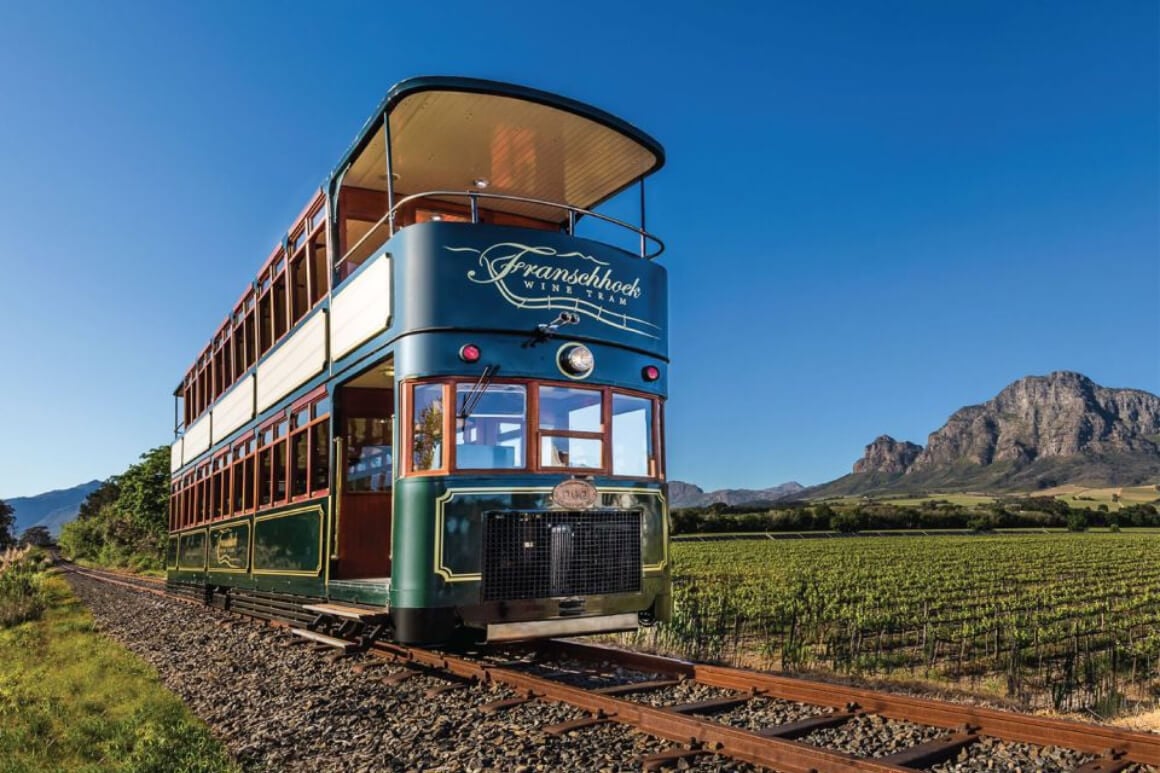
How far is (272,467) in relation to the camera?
37.7 feet

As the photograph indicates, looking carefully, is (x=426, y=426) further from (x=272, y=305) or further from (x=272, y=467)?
(x=272, y=305)

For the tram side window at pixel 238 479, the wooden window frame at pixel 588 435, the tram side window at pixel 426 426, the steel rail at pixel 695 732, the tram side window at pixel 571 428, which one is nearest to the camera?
the steel rail at pixel 695 732

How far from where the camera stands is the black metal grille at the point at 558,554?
7.83 m

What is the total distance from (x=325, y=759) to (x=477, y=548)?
93.2 inches

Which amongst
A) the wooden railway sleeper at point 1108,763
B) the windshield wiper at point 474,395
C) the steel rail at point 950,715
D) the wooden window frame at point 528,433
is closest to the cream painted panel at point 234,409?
the wooden window frame at point 528,433

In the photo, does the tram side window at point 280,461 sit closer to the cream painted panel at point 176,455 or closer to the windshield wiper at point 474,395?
the windshield wiper at point 474,395

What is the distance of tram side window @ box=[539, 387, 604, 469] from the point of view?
8.27 meters

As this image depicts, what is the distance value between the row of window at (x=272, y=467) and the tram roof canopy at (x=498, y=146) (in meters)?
2.76

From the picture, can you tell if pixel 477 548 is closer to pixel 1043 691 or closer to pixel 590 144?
pixel 590 144

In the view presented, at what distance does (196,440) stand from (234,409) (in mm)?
4530

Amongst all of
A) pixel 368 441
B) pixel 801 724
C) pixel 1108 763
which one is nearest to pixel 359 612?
pixel 368 441

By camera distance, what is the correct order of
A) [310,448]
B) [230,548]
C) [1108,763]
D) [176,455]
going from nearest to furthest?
[1108,763] < [310,448] < [230,548] < [176,455]

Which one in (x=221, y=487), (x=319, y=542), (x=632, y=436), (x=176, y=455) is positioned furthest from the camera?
(x=176, y=455)

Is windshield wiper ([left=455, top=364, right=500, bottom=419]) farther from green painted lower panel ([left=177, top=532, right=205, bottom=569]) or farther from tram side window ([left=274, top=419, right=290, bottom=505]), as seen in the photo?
green painted lower panel ([left=177, top=532, right=205, bottom=569])
